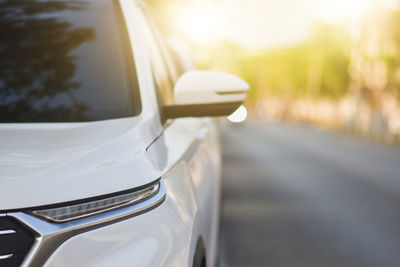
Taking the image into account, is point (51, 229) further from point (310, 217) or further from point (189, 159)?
point (310, 217)

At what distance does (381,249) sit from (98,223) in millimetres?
4599

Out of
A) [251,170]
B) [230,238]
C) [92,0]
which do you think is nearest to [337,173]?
[251,170]

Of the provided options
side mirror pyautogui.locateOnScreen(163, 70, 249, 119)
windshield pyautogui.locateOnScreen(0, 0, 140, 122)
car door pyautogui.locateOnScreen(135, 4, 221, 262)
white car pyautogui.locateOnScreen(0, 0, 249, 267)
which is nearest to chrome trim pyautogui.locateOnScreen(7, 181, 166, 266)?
white car pyautogui.locateOnScreen(0, 0, 249, 267)

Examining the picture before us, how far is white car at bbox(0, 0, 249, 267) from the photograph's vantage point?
5.57 ft

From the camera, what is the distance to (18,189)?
1.67 metres

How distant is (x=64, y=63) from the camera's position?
260cm

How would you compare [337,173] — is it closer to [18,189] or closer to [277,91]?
[18,189]

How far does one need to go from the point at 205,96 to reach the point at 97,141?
71cm

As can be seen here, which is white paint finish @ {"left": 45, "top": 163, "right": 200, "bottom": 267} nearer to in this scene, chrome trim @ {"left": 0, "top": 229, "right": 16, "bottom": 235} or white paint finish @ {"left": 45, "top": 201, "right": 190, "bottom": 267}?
white paint finish @ {"left": 45, "top": 201, "right": 190, "bottom": 267}

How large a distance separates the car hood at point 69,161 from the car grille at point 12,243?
0.05 metres

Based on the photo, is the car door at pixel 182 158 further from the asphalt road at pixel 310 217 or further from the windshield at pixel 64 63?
the asphalt road at pixel 310 217

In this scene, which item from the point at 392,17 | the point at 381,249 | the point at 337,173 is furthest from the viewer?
the point at 392,17

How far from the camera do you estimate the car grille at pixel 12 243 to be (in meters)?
1.63

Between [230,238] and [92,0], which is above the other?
[92,0]
